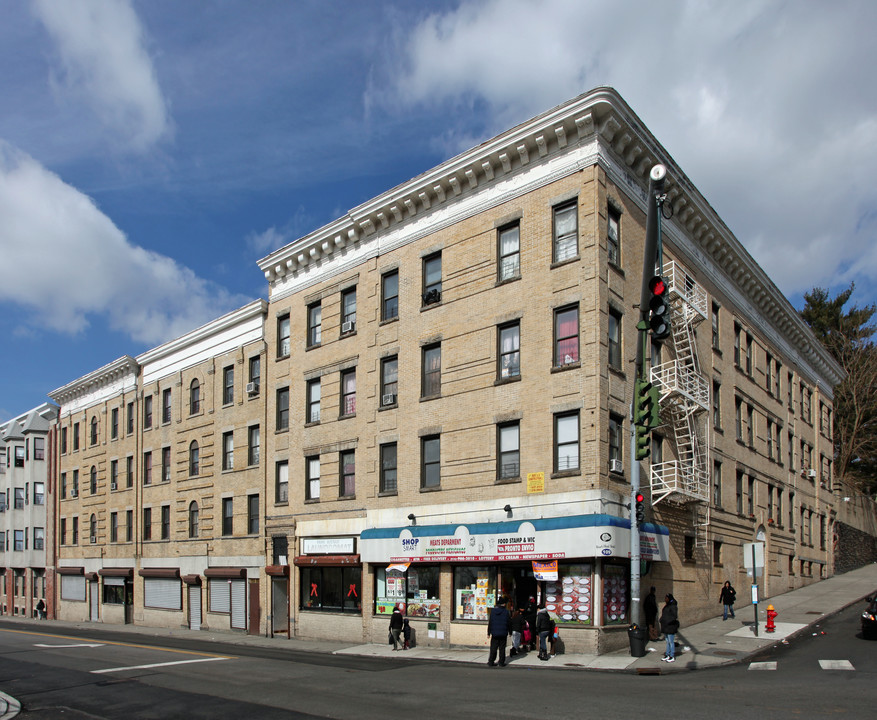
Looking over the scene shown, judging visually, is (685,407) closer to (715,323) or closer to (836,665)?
(715,323)

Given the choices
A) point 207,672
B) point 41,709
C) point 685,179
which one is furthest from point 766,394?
point 41,709

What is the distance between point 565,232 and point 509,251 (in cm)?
216

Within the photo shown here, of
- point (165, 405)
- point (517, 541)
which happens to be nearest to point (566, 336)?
point (517, 541)

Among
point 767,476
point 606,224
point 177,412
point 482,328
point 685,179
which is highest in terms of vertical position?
point 685,179

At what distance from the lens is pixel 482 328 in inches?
981

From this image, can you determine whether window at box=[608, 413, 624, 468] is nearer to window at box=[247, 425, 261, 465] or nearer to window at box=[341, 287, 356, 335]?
window at box=[341, 287, 356, 335]

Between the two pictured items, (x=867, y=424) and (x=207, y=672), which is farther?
(x=867, y=424)

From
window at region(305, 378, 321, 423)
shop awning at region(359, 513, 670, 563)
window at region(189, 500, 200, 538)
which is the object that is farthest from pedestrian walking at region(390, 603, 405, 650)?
window at region(189, 500, 200, 538)

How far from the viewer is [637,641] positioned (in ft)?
64.7

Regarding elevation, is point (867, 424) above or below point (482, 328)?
below

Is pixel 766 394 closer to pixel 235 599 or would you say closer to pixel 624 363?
pixel 624 363

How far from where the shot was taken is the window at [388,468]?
27.3 metres

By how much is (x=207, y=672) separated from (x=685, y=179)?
21.2 m

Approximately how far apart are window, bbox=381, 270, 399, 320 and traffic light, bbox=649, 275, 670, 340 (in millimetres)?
14988
